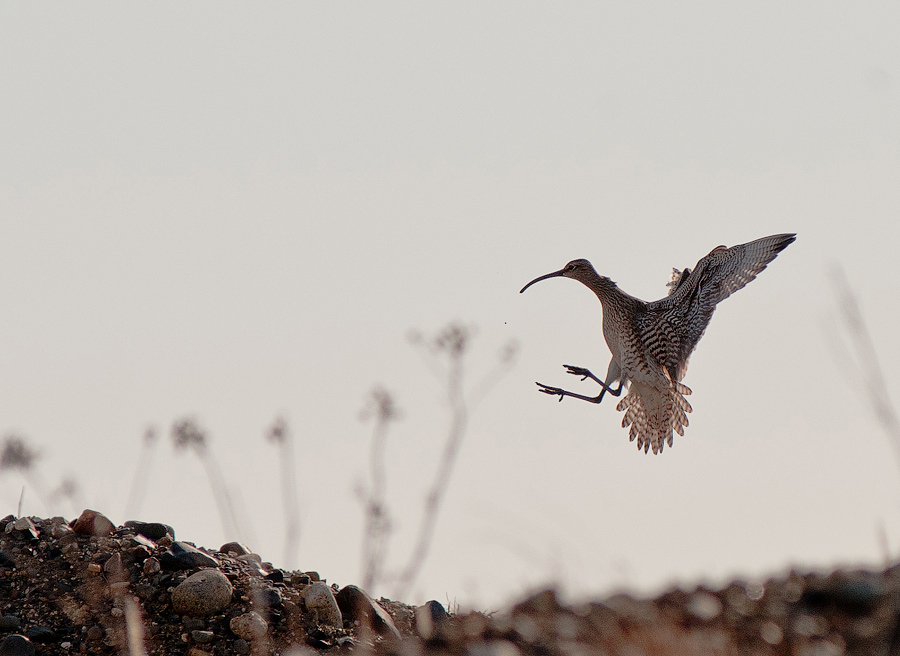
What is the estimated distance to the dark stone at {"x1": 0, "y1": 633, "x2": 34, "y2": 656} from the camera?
713cm

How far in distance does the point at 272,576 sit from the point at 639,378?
4920 millimetres

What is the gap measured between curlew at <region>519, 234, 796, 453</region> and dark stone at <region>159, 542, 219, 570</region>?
4.45 metres

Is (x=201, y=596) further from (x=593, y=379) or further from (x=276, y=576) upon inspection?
(x=593, y=379)

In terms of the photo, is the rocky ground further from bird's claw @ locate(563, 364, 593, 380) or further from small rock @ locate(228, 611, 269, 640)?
bird's claw @ locate(563, 364, 593, 380)

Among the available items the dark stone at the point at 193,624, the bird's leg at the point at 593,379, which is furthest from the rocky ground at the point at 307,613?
the bird's leg at the point at 593,379

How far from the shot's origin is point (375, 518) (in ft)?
41.8

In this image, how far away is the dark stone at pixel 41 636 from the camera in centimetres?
741

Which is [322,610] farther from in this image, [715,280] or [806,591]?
[715,280]

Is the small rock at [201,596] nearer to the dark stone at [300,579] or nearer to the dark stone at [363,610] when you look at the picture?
the dark stone at [300,579]

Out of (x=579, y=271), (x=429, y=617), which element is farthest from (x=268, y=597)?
(x=579, y=271)

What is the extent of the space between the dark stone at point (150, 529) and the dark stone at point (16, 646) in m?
1.70

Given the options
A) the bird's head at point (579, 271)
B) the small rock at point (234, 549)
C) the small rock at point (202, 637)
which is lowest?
the small rock at point (202, 637)

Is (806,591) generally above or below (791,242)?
below

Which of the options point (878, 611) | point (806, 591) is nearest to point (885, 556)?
point (878, 611)
